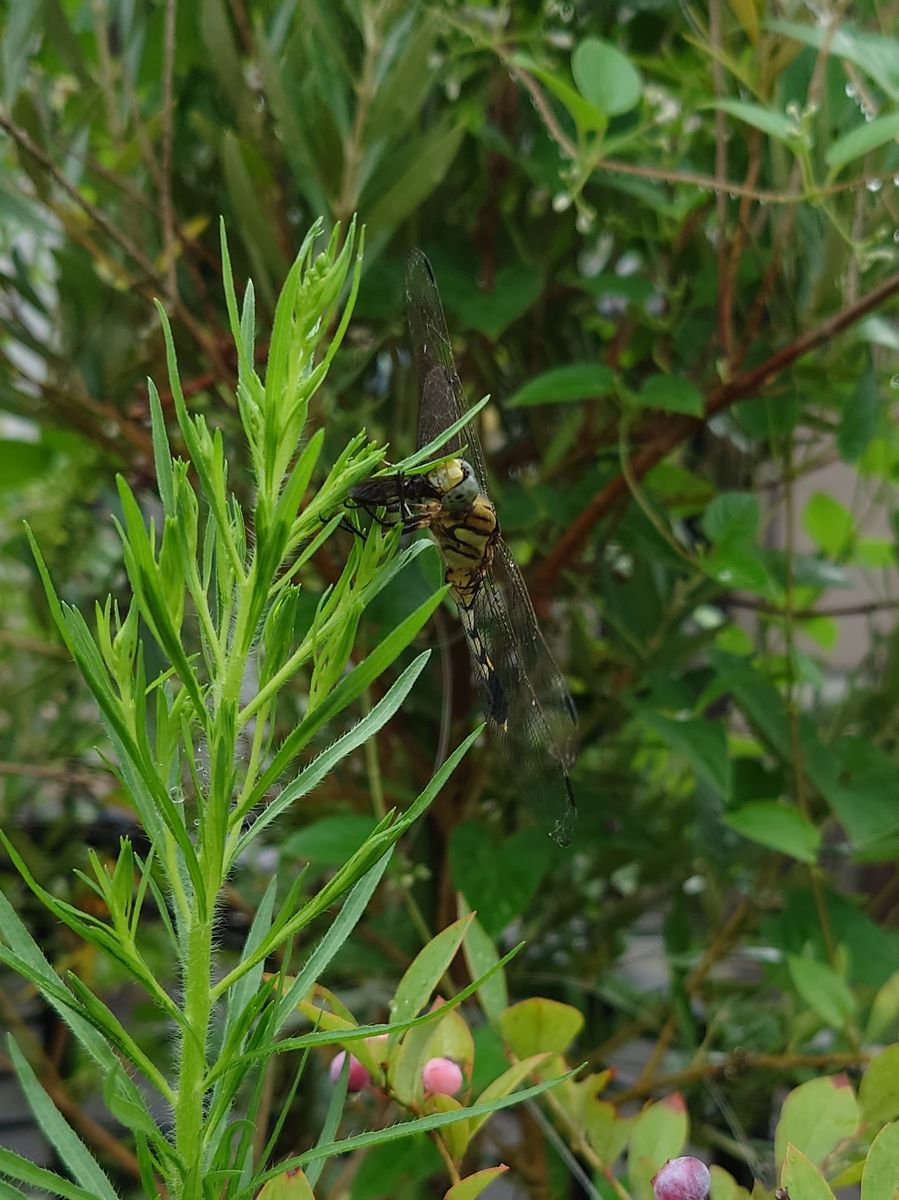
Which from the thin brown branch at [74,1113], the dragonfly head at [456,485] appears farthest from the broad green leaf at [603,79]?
the thin brown branch at [74,1113]

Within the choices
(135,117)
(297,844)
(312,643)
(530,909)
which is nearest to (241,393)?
(312,643)

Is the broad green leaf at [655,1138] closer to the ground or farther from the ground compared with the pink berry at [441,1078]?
closer to the ground

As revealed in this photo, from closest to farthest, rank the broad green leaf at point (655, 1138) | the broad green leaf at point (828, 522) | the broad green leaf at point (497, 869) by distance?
the broad green leaf at point (655, 1138), the broad green leaf at point (497, 869), the broad green leaf at point (828, 522)

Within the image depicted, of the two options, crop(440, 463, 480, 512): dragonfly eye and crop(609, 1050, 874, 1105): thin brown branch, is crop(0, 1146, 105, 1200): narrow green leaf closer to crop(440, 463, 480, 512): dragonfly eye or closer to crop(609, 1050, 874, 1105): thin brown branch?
crop(440, 463, 480, 512): dragonfly eye

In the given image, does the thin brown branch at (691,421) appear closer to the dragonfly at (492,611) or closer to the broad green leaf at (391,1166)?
the dragonfly at (492,611)

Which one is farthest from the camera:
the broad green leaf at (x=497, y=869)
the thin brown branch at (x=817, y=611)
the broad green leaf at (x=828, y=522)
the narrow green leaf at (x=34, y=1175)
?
the broad green leaf at (x=828, y=522)

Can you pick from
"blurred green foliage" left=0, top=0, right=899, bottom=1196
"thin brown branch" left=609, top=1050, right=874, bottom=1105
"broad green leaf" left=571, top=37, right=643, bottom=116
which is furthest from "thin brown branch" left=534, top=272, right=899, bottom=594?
"thin brown branch" left=609, top=1050, right=874, bottom=1105

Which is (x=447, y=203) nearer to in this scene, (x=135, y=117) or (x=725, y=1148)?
(x=135, y=117)
